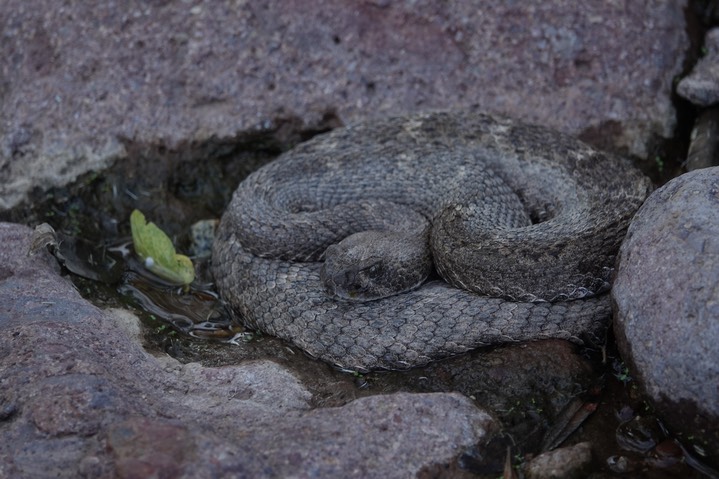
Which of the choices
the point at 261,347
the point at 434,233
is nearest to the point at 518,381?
the point at 434,233

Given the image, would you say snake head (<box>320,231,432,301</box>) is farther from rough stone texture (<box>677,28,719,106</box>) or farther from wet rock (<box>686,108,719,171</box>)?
rough stone texture (<box>677,28,719,106</box>)

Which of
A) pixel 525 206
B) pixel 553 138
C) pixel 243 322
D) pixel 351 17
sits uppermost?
pixel 351 17

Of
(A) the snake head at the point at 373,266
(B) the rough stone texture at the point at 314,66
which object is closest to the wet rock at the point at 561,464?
(A) the snake head at the point at 373,266

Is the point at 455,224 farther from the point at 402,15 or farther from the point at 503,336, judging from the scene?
the point at 402,15

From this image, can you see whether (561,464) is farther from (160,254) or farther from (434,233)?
(160,254)

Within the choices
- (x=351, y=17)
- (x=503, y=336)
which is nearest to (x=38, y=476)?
(x=503, y=336)

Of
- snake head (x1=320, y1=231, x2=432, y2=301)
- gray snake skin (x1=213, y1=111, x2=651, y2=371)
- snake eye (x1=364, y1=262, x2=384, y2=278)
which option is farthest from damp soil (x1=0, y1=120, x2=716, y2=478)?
snake eye (x1=364, y1=262, x2=384, y2=278)
